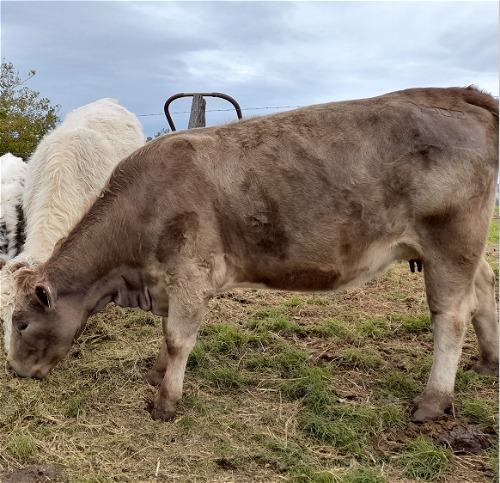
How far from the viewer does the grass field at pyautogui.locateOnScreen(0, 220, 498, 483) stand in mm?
3350

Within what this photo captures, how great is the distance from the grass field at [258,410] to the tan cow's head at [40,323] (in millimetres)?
327

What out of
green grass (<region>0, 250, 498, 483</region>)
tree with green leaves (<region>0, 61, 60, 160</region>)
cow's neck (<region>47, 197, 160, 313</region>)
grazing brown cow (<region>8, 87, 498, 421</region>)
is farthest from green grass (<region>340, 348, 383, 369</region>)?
tree with green leaves (<region>0, 61, 60, 160</region>)

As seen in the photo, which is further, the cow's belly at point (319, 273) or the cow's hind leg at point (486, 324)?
the cow's hind leg at point (486, 324)

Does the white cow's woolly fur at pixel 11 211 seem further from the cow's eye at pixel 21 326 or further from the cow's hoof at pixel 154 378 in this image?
the cow's hoof at pixel 154 378

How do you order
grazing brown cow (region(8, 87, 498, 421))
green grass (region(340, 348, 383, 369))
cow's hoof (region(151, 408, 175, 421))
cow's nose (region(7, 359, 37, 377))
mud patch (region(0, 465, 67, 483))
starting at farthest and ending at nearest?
green grass (region(340, 348, 383, 369)) < cow's nose (region(7, 359, 37, 377)) < cow's hoof (region(151, 408, 175, 421)) < grazing brown cow (region(8, 87, 498, 421)) < mud patch (region(0, 465, 67, 483))

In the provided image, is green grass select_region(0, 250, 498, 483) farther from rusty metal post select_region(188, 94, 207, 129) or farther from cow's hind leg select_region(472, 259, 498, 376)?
rusty metal post select_region(188, 94, 207, 129)

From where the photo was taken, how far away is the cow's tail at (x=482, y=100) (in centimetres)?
401

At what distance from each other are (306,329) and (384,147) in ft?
7.36

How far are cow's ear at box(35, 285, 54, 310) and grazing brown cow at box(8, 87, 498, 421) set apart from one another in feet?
0.05

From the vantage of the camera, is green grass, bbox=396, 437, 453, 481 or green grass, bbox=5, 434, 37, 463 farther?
green grass, bbox=5, 434, 37, 463

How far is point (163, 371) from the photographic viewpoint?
4520 millimetres

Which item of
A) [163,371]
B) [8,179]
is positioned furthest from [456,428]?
[8,179]

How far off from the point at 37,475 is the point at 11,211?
3841mm

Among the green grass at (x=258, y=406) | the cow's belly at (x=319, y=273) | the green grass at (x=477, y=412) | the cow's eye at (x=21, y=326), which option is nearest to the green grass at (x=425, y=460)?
the green grass at (x=258, y=406)
